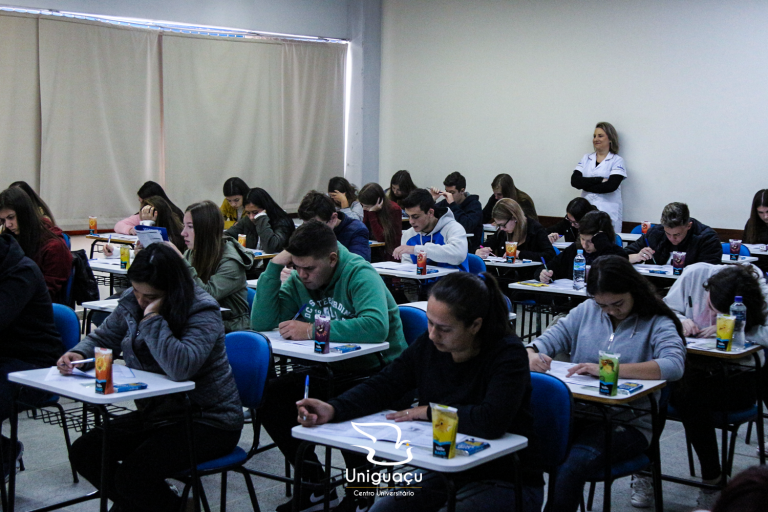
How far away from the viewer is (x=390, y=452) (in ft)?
7.32

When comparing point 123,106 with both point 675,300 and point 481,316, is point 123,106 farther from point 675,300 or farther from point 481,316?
point 481,316

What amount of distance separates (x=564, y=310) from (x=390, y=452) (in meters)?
3.12

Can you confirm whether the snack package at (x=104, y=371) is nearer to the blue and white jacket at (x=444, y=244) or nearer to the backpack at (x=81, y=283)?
the backpack at (x=81, y=283)

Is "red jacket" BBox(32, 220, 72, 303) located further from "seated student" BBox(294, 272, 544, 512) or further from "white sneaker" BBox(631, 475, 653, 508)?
"white sneaker" BBox(631, 475, 653, 508)

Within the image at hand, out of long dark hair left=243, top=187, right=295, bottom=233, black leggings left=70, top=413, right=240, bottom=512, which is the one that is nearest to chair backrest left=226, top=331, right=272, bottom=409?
black leggings left=70, top=413, right=240, bottom=512

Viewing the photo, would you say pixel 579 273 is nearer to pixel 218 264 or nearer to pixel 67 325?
pixel 218 264

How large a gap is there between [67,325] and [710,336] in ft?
9.94

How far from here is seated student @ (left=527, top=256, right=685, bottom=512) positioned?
2.86m

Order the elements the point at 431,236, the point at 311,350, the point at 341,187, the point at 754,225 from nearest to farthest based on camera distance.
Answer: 1. the point at 311,350
2. the point at 431,236
3. the point at 754,225
4. the point at 341,187

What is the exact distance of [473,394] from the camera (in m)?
2.51

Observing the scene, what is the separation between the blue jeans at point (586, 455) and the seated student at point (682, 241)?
3152mm

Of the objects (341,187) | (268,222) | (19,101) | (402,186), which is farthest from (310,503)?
(402,186)

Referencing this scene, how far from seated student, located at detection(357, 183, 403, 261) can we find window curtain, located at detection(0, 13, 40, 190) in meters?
3.26

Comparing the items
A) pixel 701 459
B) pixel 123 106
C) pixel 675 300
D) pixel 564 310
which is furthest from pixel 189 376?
pixel 123 106
